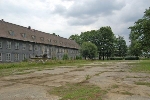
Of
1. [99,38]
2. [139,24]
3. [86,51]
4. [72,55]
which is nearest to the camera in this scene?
[139,24]

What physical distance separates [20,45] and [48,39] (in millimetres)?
13974

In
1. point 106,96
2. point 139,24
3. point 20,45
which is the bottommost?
point 106,96

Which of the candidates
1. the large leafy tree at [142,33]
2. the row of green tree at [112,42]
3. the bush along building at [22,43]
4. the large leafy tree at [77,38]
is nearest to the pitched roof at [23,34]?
the bush along building at [22,43]

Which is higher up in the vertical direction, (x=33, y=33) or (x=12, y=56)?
(x=33, y=33)

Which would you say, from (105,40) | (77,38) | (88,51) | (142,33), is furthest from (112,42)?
(142,33)

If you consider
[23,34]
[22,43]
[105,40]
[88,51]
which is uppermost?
[105,40]

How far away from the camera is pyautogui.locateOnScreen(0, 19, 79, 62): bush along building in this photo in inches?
1471

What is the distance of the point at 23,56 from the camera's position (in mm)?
42688

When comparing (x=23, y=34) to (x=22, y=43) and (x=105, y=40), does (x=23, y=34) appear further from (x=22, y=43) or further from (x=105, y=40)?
(x=105, y=40)

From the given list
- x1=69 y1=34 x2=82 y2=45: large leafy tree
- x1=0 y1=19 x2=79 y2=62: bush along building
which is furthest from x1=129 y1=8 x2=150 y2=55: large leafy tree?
x1=69 y1=34 x2=82 y2=45: large leafy tree

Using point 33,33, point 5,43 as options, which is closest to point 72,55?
point 33,33

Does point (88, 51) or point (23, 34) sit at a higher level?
point (23, 34)

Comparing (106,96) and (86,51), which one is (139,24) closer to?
(86,51)

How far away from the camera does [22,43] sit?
139ft
